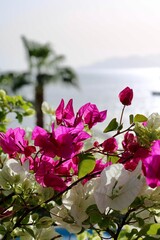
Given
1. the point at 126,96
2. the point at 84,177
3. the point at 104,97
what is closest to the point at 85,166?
the point at 84,177

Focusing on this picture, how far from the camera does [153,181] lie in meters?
0.46

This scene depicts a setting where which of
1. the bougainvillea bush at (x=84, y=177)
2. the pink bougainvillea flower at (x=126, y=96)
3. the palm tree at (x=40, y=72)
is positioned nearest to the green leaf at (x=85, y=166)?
the bougainvillea bush at (x=84, y=177)

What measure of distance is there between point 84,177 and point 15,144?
0.10 metres

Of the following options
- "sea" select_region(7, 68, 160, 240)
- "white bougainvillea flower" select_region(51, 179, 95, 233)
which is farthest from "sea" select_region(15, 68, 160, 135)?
"white bougainvillea flower" select_region(51, 179, 95, 233)

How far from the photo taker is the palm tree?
7.29 m

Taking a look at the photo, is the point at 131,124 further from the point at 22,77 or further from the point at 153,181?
the point at 22,77

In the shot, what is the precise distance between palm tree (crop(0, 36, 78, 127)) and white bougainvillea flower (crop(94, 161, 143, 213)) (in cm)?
673

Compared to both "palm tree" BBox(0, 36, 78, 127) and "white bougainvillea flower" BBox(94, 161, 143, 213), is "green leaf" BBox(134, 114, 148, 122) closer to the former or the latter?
"white bougainvillea flower" BBox(94, 161, 143, 213)

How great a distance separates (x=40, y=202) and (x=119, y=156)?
0.12 m

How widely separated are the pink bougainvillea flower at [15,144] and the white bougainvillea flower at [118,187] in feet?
0.43

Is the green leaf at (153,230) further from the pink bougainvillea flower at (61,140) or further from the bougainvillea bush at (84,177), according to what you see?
the pink bougainvillea flower at (61,140)

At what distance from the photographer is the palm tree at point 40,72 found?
23.9ft

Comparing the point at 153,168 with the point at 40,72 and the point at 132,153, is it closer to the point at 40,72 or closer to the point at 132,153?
the point at 132,153

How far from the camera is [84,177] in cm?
55
